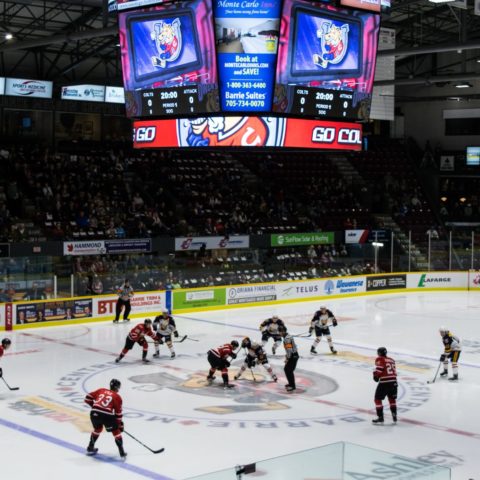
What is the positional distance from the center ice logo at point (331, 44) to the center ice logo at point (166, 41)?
252 cm

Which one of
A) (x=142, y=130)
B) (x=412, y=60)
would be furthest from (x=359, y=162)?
(x=142, y=130)

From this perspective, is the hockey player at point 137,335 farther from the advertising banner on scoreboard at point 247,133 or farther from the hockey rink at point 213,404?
the advertising banner on scoreboard at point 247,133

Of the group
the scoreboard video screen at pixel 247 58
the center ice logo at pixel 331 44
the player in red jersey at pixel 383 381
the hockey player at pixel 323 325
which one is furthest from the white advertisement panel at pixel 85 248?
the player in red jersey at pixel 383 381

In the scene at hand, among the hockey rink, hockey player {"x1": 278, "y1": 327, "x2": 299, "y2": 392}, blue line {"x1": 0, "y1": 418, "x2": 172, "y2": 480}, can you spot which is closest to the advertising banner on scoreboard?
hockey player {"x1": 278, "y1": 327, "x2": 299, "y2": 392}

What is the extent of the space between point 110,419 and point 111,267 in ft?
46.4

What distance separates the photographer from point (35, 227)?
30203mm

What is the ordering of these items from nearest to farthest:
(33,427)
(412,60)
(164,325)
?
(33,427)
(164,325)
(412,60)

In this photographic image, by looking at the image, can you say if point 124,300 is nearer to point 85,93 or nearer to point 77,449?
point 77,449

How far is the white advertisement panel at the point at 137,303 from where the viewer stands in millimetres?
25312

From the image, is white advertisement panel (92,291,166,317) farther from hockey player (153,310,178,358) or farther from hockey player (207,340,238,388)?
hockey player (207,340,238,388)

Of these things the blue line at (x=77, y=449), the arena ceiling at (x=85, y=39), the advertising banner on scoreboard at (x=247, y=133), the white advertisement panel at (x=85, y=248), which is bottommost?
the blue line at (x=77, y=449)

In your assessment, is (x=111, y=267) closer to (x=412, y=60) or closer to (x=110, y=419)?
(x=110, y=419)

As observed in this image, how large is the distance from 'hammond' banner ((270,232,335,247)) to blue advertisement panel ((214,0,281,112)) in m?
18.9

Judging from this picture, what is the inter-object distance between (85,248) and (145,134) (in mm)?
13241
